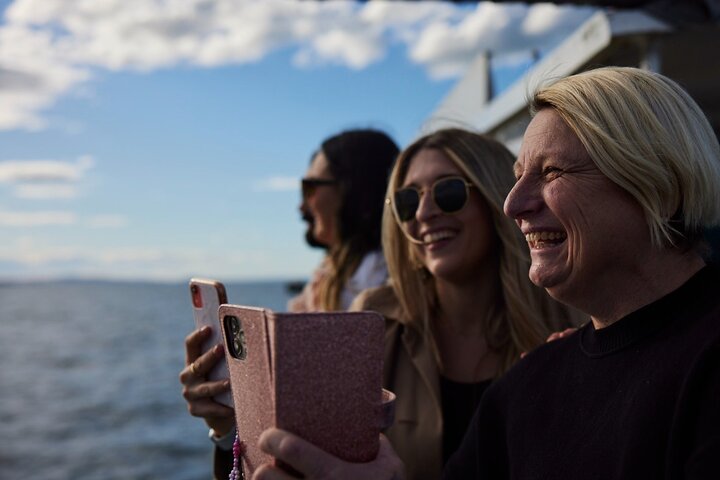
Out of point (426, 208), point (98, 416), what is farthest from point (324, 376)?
point (98, 416)

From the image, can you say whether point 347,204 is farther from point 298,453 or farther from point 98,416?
point 98,416

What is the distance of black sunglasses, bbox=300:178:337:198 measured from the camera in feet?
12.4

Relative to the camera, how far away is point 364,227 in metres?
3.73

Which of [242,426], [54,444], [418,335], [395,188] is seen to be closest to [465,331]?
[418,335]

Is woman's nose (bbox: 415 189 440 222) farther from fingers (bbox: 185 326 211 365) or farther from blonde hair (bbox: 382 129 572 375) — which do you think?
fingers (bbox: 185 326 211 365)

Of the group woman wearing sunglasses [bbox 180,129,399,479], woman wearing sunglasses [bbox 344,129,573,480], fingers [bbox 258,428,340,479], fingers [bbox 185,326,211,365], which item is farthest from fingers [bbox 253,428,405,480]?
woman wearing sunglasses [bbox 180,129,399,479]

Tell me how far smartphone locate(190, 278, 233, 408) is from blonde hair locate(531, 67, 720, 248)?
2.87 feet

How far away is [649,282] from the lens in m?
1.36

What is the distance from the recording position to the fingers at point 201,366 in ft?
5.48

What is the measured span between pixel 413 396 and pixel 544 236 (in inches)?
48.8

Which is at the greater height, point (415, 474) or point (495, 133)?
point (495, 133)

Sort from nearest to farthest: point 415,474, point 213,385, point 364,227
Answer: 1. point 213,385
2. point 415,474
3. point 364,227

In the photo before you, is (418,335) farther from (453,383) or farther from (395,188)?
(395,188)

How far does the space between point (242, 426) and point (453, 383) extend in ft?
4.90
